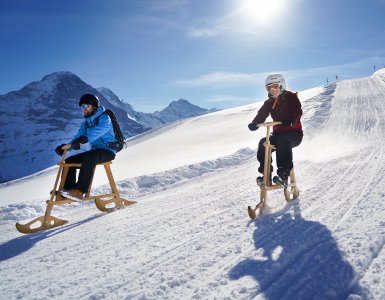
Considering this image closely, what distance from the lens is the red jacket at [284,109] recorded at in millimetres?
5514

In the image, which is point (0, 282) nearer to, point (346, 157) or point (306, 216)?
point (306, 216)

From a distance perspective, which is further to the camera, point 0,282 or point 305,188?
point 305,188

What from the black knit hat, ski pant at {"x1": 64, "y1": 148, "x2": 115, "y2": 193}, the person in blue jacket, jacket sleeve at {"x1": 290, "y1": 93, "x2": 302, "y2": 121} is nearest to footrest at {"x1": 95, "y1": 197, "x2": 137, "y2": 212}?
the person in blue jacket

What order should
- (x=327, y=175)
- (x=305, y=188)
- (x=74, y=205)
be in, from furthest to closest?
(x=74, y=205)
(x=327, y=175)
(x=305, y=188)

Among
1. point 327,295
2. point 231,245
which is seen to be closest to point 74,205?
point 231,245

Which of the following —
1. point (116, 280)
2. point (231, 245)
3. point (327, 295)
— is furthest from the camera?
point (231, 245)

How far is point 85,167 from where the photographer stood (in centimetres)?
573

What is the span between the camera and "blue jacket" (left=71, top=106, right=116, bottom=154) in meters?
6.02

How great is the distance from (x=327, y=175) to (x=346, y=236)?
3.59 m

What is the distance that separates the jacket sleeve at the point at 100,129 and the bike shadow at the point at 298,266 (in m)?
3.28

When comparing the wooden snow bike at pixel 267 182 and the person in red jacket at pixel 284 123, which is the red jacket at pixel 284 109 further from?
the wooden snow bike at pixel 267 182

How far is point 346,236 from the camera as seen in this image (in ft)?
11.1

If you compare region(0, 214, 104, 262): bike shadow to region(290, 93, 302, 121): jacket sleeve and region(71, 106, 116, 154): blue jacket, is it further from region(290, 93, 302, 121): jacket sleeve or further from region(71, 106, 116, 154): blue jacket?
region(290, 93, 302, 121): jacket sleeve

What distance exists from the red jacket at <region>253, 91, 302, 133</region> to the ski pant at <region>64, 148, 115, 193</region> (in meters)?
2.71
